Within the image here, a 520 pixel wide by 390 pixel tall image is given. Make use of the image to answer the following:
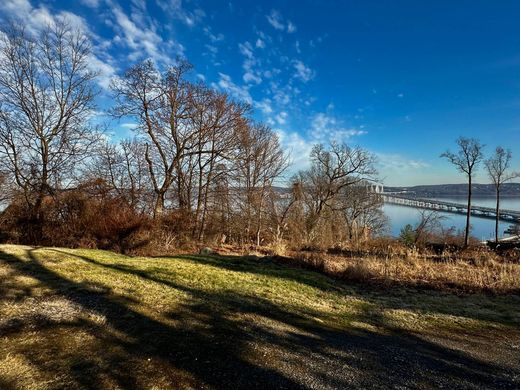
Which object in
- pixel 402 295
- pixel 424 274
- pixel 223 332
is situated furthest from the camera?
pixel 424 274

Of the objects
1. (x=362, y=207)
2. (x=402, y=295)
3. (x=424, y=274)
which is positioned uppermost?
(x=362, y=207)

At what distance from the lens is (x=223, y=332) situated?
3639 mm

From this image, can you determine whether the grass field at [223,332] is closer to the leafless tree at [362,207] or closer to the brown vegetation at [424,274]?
the brown vegetation at [424,274]

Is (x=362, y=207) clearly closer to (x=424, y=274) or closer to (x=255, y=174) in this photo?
(x=255, y=174)

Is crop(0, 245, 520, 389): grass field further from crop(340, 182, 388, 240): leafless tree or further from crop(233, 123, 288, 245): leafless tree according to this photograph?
crop(340, 182, 388, 240): leafless tree

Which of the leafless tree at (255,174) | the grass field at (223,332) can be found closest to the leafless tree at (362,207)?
the leafless tree at (255,174)

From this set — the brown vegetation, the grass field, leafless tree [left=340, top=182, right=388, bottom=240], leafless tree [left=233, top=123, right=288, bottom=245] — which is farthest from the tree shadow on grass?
leafless tree [left=340, top=182, right=388, bottom=240]

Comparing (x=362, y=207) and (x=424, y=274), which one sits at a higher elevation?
(x=362, y=207)

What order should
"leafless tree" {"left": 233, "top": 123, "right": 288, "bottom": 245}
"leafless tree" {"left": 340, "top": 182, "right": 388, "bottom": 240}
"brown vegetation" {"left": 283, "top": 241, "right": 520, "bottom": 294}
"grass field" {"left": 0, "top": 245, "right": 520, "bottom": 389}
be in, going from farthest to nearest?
1. "leafless tree" {"left": 340, "top": 182, "right": 388, "bottom": 240}
2. "leafless tree" {"left": 233, "top": 123, "right": 288, "bottom": 245}
3. "brown vegetation" {"left": 283, "top": 241, "right": 520, "bottom": 294}
4. "grass field" {"left": 0, "top": 245, "right": 520, "bottom": 389}

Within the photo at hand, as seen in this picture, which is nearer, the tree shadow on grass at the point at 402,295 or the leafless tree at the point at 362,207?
the tree shadow on grass at the point at 402,295

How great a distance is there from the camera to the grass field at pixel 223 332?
266 centimetres

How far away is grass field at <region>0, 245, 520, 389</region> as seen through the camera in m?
2.66

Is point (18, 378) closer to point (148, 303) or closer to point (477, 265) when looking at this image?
point (148, 303)

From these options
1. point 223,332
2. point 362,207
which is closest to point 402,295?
point 223,332
